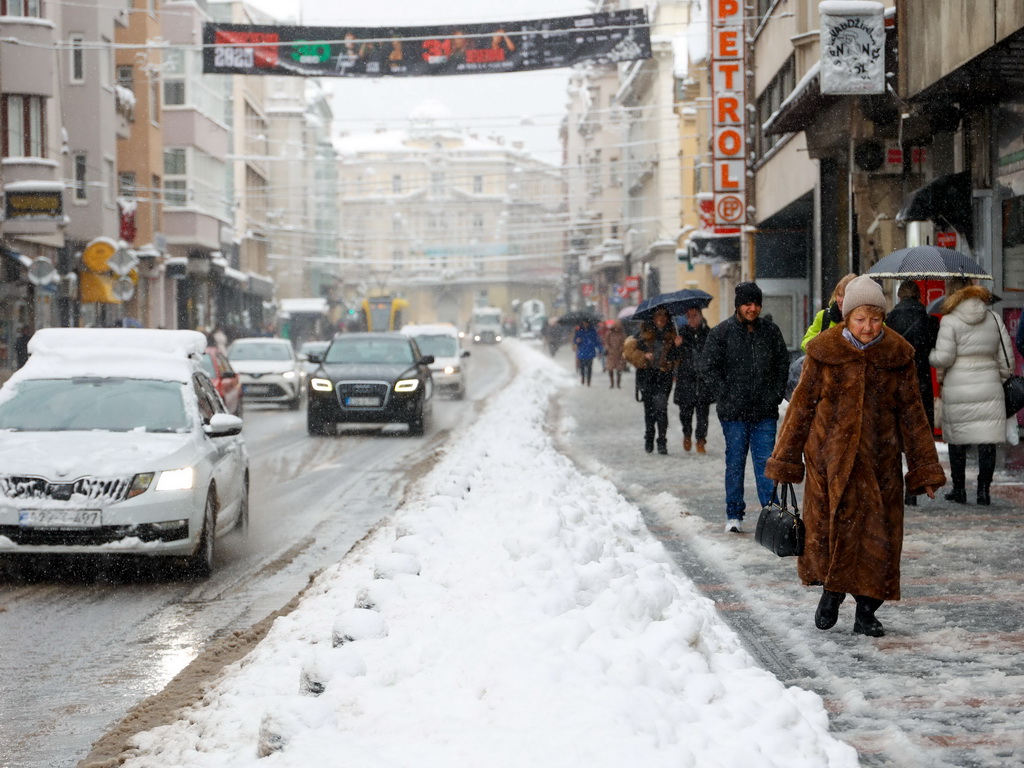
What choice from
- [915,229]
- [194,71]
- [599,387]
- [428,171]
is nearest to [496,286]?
[428,171]

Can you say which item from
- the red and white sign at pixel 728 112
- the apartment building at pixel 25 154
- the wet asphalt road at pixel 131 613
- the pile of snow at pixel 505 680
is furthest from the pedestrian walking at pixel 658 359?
the apartment building at pixel 25 154

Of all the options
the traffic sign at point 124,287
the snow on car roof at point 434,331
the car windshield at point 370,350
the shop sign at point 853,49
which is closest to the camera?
the shop sign at point 853,49

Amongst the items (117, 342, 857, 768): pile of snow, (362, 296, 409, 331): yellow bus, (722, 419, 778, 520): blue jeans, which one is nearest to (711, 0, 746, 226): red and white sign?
(722, 419, 778, 520): blue jeans

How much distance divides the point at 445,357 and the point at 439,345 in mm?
863

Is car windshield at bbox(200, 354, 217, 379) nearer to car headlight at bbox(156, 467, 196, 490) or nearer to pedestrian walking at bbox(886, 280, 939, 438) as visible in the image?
pedestrian walking at bbox(886, 280, 939, 438)

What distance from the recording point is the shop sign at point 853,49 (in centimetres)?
1664

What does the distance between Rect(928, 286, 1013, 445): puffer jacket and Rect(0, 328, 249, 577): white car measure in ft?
17.9

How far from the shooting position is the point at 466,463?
1573cm

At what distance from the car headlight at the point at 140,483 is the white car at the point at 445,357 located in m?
26.9

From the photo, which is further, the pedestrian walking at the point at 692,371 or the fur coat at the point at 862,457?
the pedestrian walking at the point at 692,371

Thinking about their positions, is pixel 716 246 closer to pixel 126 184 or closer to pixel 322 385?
pixel 322 385

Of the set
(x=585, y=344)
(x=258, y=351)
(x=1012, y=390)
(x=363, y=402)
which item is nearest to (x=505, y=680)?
(x=1012, y=390)

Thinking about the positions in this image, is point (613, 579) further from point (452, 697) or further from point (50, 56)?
point (50, 56)

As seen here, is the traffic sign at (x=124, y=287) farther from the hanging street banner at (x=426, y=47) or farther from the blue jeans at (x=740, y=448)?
the blue jeans at (x=740, y=448)
